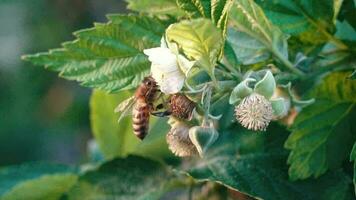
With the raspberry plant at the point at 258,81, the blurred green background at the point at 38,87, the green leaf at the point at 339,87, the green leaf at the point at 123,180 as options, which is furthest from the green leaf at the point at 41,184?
the blurred green background at the point at 38,87

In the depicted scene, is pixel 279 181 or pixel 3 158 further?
pixel 3 158

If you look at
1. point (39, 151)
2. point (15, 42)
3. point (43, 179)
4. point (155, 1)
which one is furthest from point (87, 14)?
point (155, 1)

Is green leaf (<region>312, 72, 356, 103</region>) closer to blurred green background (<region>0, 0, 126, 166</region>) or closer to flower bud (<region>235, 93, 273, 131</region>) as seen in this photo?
flower bud (<region>235, 93, 273, 131</region>)

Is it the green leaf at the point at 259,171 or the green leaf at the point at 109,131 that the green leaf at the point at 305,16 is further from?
the green leaf at the point at 109,131

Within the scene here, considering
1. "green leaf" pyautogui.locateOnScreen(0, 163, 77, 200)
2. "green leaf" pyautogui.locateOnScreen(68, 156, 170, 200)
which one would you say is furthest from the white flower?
"green leaf" pyautogui.locateOnScreen(0, 163, 77, 200)

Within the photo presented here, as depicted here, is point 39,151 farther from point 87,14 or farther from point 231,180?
point 231,180
